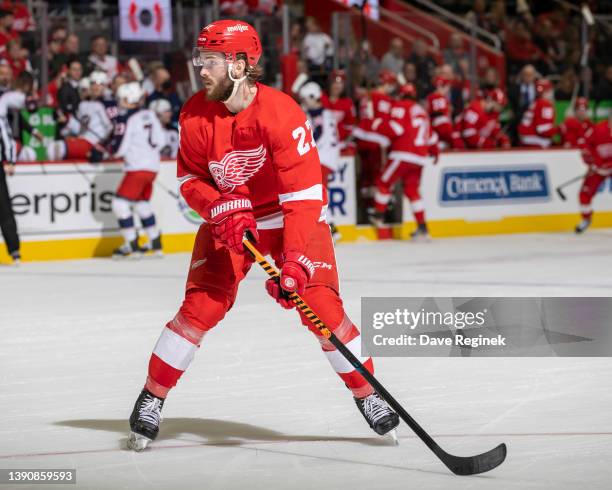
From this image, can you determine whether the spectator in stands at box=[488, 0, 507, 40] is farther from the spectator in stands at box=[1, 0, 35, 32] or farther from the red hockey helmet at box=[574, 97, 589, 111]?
the spectator in stands at box=[1, 0, 35, 32]

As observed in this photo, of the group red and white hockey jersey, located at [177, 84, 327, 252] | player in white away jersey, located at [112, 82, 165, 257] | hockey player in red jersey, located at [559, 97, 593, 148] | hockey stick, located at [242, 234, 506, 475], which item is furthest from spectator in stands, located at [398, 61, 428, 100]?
hockey stick, located at [242, 234, 506, 475]

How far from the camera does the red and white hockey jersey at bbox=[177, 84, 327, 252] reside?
179 inches

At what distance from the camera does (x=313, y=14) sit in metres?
16.7

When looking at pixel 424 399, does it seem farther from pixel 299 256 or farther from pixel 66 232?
pixel 66 232

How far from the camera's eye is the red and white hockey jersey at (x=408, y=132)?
13.7 m

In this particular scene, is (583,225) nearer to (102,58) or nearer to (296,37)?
(296,37)

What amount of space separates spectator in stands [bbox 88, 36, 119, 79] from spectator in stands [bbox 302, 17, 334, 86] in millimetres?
2300

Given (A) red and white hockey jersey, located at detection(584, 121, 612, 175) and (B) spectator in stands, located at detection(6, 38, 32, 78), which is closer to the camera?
(B) spectator in stands, located at detection(6, 38, 32, 78)

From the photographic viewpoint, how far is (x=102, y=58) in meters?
13.4

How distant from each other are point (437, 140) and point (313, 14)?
11.2 ft

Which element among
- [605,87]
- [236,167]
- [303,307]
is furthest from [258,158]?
[605,87]

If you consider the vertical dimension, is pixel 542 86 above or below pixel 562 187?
above

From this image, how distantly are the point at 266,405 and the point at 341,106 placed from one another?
905cm

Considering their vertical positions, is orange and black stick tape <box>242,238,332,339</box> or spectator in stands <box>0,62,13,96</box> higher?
spectator in stands <box>0,62,13,96</box>
